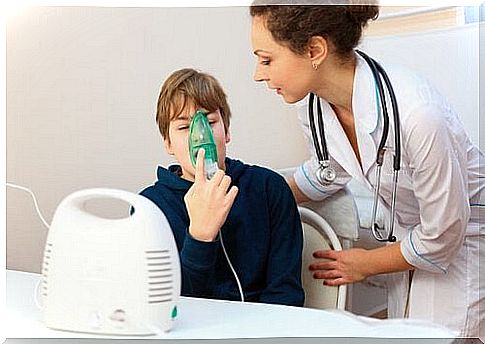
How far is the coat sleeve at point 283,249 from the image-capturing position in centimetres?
105

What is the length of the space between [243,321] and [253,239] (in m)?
0.11

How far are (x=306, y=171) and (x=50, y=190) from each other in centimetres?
36

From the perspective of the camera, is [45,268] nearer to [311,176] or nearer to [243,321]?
[243,321]

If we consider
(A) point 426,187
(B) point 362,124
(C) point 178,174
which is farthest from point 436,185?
(C) point 178,174

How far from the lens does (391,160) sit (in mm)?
1053

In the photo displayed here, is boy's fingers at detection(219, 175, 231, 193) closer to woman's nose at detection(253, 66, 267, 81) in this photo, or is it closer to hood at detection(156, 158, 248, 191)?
hood at detection(156, 158, 248, 191)

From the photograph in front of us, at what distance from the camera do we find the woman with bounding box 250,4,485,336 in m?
1.04

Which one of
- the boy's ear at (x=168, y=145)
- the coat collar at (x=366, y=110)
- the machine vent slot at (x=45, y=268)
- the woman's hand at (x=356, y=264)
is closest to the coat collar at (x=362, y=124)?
the coat collar at (x=366, y=110)

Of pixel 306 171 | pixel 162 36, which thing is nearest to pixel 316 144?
pixel 306 171

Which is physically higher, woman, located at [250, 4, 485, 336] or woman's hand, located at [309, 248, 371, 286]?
woman, located at [250, 4, 485, 336]

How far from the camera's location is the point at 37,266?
3.36ft

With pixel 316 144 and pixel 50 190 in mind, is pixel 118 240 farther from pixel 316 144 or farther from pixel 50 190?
pixel 316 144

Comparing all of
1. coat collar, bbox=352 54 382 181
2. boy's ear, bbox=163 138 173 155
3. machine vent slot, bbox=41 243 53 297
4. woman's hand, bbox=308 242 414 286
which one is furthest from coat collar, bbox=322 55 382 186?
machine vent slot, bbox=41 243 53 297

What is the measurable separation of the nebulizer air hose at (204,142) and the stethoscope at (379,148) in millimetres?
146
